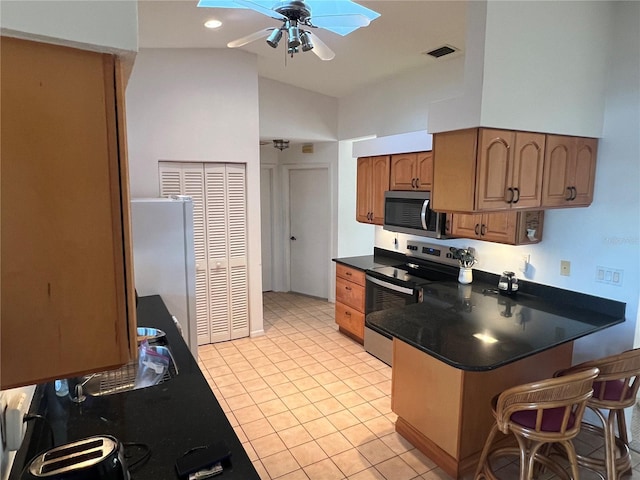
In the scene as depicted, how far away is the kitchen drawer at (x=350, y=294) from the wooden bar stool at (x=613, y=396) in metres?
2.15

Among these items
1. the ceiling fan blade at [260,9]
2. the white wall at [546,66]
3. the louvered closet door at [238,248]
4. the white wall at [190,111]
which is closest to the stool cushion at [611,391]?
the white wall at [546,66]

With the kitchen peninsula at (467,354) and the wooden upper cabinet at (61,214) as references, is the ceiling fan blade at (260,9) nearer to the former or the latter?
the wooden upper cabinet at (61,214)

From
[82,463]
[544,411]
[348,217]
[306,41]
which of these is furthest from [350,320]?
[82,463]

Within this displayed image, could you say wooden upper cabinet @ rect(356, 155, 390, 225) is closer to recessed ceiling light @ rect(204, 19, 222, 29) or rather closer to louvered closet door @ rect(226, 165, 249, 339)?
louvered closet door @ rect(226, 165, 249, 339)

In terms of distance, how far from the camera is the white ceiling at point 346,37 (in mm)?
2779

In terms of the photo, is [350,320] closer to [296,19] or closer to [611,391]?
[611,391]

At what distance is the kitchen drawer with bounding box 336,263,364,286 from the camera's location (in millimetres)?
4169

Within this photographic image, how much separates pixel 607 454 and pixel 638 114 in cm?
200

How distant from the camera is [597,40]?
2451mm

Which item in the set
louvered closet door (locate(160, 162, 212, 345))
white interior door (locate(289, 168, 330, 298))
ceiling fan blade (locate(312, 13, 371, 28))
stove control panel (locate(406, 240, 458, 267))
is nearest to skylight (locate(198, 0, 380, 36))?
ceiling fan blade (locate(312, 13, 371, 28))

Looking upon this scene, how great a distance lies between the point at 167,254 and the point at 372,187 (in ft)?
7.16

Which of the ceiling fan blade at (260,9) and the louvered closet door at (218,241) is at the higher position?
the ceiling fan blade at (260,9)

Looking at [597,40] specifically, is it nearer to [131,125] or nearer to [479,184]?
[479,184]

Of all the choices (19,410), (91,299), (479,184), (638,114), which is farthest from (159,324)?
(638,114)
